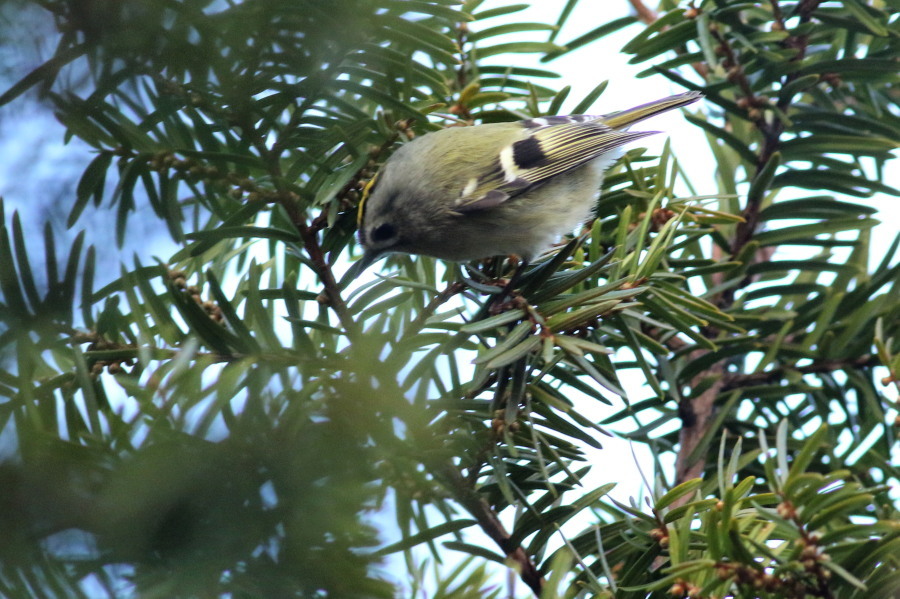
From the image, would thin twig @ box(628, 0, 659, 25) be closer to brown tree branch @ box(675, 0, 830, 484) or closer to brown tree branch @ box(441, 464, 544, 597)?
brown tree branch @ box(675, 0, 830, 484)

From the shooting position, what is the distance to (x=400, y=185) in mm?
1661

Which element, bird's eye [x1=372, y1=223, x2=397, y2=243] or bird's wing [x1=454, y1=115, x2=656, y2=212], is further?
bird's wing [x1=454, y1=115, x2=656, y2=212]

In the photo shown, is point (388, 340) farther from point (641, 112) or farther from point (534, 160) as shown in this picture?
point (641, 112)

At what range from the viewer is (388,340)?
0.62m

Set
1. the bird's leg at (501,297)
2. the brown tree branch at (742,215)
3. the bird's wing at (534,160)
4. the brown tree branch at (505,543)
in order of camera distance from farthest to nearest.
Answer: the bird's wing at (534,160)
the brown tree branch at (742,215)
the bird's leg at (501,297)
the brown tree branch at (505,543)

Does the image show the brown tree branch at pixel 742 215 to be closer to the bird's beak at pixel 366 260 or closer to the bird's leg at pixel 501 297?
the bird's leg at pixel 501 297

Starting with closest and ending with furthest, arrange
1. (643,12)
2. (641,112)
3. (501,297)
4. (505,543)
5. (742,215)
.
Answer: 1. (505,543)
2. (501,297)
3. (742,215)
4. (643,12)
5. (641,112)

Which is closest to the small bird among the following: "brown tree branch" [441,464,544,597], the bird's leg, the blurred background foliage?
the blurred background foliage

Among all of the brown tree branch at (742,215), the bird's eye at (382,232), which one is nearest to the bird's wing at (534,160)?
the bird's eye at (382,232)

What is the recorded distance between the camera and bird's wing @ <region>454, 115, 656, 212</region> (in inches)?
74.9

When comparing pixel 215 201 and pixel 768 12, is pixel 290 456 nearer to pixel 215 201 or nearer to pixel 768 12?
pixel 215 201

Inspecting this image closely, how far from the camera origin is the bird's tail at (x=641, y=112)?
2143mm

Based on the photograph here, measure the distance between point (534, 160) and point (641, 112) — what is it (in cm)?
42

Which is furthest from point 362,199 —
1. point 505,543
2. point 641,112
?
point 641,112
